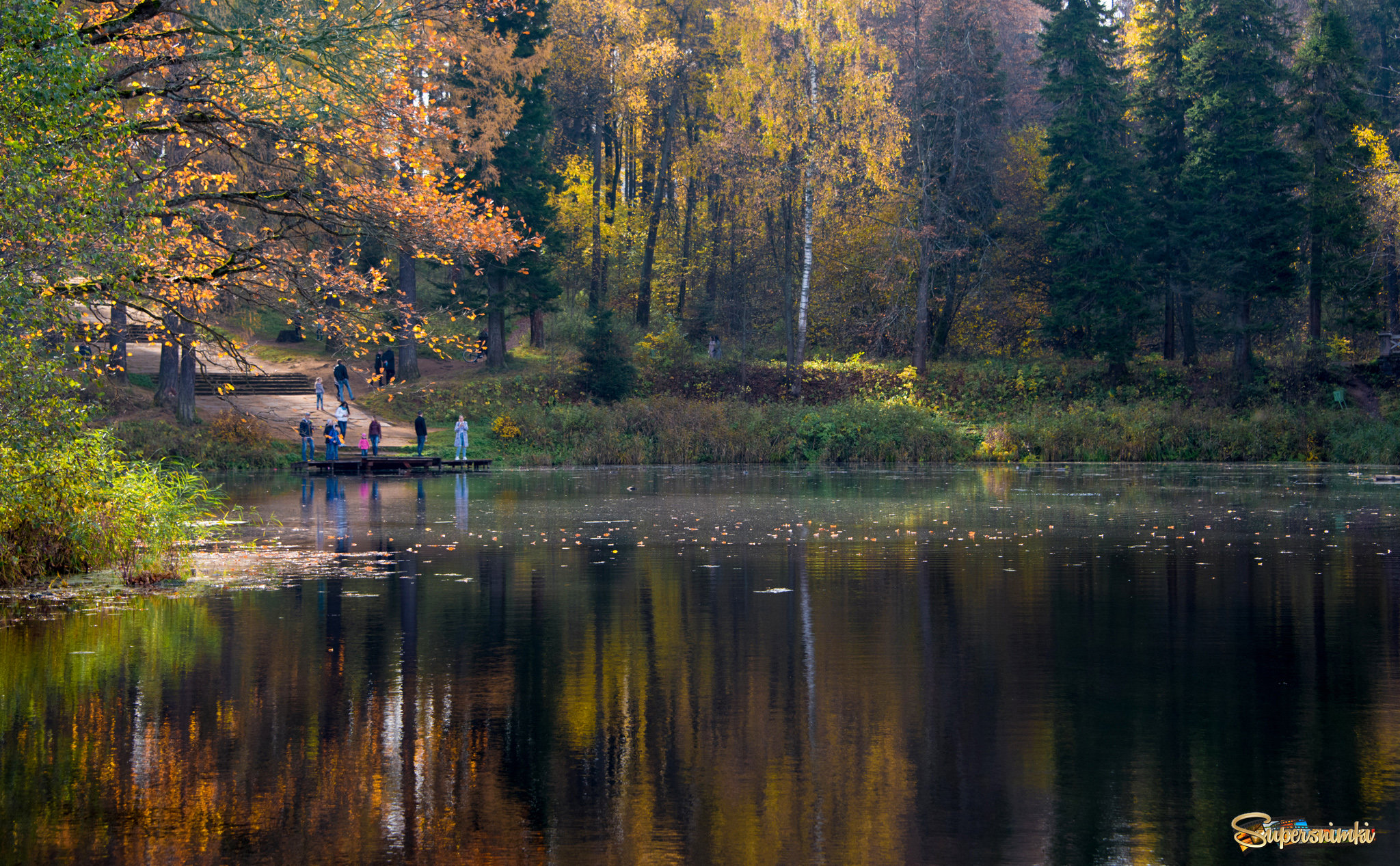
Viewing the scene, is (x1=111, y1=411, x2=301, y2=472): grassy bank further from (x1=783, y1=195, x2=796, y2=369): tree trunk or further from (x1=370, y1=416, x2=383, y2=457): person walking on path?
(x1=783, y1=195, x2=796, y2=369): tree trunk

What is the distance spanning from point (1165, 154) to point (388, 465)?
104 ft

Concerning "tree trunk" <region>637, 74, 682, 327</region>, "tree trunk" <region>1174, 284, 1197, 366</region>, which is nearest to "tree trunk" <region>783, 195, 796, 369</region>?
"tree trunk" <region>637, 74, 682, 327</region>

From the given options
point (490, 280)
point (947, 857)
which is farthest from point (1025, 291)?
point (947, 857)

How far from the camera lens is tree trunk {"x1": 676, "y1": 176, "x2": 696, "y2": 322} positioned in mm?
59125

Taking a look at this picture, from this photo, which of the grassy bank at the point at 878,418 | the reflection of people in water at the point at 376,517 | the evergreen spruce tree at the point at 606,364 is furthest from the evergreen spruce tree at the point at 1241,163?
the reflection of people in water at the point at 376,517

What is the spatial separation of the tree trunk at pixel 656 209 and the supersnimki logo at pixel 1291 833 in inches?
1961

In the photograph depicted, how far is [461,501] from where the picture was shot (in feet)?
87.1

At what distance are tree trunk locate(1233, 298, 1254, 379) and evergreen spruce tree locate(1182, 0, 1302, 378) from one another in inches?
1.4

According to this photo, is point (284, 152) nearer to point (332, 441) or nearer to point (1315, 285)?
point (332, 441)

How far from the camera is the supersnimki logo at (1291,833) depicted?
5.82 m

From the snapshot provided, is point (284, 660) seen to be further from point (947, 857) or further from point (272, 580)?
point (947, 857)

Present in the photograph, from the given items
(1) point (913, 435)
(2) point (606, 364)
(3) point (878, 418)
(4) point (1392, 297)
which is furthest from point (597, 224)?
(4) point (1392, 297)

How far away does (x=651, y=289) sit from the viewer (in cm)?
6000

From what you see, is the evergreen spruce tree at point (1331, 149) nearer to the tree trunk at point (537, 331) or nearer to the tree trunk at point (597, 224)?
the tree trunk at point (597, 224)
